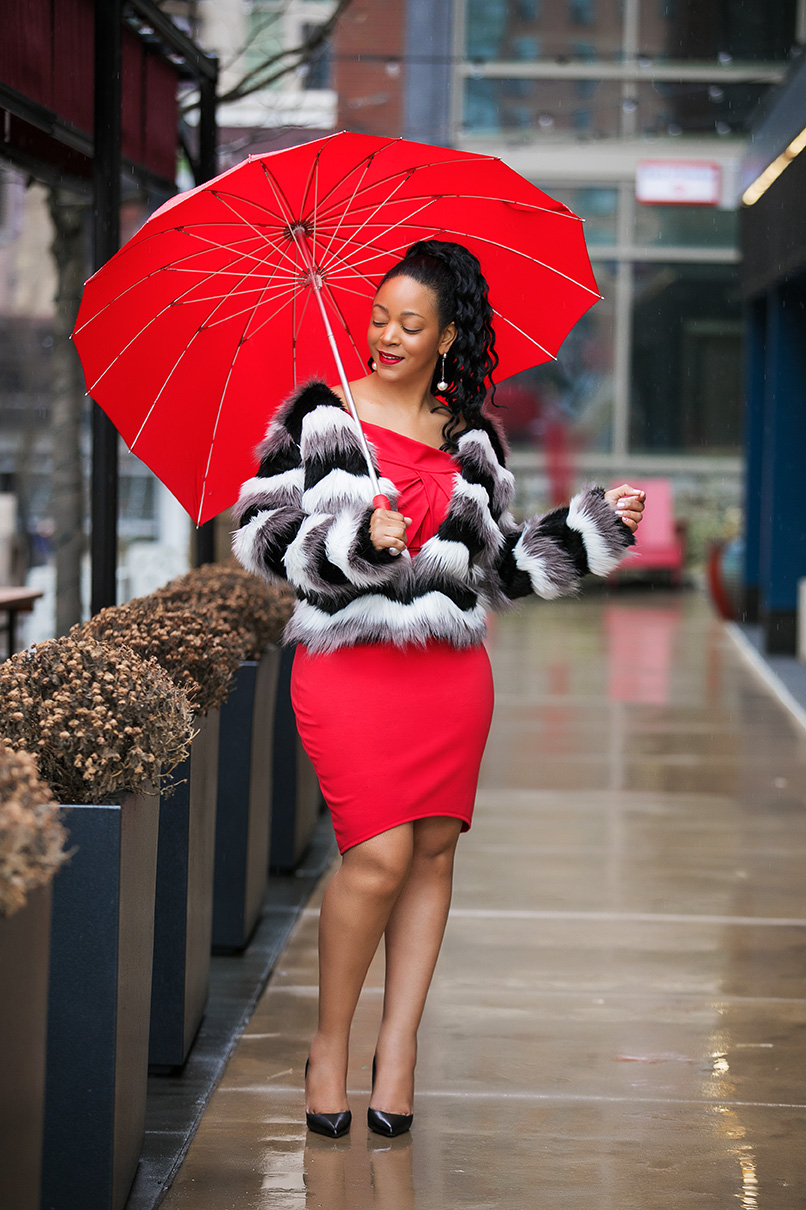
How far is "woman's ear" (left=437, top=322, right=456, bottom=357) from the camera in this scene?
3.01 metres

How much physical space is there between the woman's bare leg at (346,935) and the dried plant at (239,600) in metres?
1.14

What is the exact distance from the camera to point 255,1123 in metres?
3.13

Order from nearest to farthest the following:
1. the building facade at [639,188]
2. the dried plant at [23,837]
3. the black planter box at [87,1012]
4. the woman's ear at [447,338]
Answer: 1. the dried plant at [23,837]
2. the black planter box at [87,1012]
3. the woman's ear at [447,338]
4. the building facade at [639,188]

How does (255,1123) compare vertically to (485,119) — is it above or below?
below

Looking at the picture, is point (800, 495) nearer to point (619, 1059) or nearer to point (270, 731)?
point (270, 731)

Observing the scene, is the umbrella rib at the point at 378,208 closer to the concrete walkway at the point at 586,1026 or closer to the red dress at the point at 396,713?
the red dress at the point at 396,713

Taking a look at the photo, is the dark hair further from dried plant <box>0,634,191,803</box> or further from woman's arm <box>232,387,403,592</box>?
dried plant <box>0,634,191,803</box>

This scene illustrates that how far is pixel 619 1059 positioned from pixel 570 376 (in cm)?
1766

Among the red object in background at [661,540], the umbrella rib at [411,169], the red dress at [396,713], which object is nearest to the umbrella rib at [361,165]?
the umbrella rib at [411,169]

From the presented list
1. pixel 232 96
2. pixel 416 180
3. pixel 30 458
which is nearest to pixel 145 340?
pixel 416 180

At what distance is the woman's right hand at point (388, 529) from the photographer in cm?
268

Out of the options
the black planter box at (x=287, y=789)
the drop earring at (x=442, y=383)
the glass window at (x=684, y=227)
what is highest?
the glass window at (x=684, y=227)

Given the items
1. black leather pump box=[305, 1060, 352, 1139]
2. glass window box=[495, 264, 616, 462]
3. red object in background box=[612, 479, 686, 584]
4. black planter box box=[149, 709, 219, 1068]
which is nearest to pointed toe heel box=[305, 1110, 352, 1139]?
black leather pump box=[305, 1060, 352, 1139]

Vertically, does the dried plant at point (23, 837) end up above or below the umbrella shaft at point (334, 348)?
below
